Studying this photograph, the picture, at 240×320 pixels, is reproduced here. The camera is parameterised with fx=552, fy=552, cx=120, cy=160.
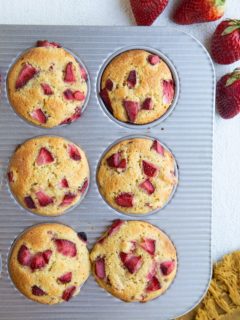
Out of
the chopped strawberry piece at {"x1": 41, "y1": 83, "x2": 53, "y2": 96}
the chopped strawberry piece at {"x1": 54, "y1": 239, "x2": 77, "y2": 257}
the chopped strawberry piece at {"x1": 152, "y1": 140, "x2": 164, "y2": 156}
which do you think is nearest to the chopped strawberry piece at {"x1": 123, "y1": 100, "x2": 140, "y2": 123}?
the chopped strawberry piece at {"x1": 152, "y1": 140, "x2": 164, "y2": 156}

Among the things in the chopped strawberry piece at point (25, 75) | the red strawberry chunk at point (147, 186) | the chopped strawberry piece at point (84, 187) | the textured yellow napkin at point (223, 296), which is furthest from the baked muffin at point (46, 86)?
the textured yellow napkin at point (223, 296)

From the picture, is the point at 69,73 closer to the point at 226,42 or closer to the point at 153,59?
the point at 153,59

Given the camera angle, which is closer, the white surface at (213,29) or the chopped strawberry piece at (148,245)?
the chopped strawberry piece at (148,245)

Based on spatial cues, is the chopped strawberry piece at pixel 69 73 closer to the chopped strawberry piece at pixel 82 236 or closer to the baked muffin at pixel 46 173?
the baked muffin at pixel 46 173

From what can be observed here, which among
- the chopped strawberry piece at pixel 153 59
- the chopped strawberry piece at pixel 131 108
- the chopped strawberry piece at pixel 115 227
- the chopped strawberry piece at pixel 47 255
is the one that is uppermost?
the chopped strawberry piece at pixel 153 59

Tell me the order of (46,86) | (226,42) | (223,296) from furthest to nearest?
(223,296) → (226,42) → (46,86)

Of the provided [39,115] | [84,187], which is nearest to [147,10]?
[39,115]

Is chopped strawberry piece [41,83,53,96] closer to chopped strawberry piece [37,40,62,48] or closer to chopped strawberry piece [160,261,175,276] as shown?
chopped strawberry piece [37,40,62,48]
